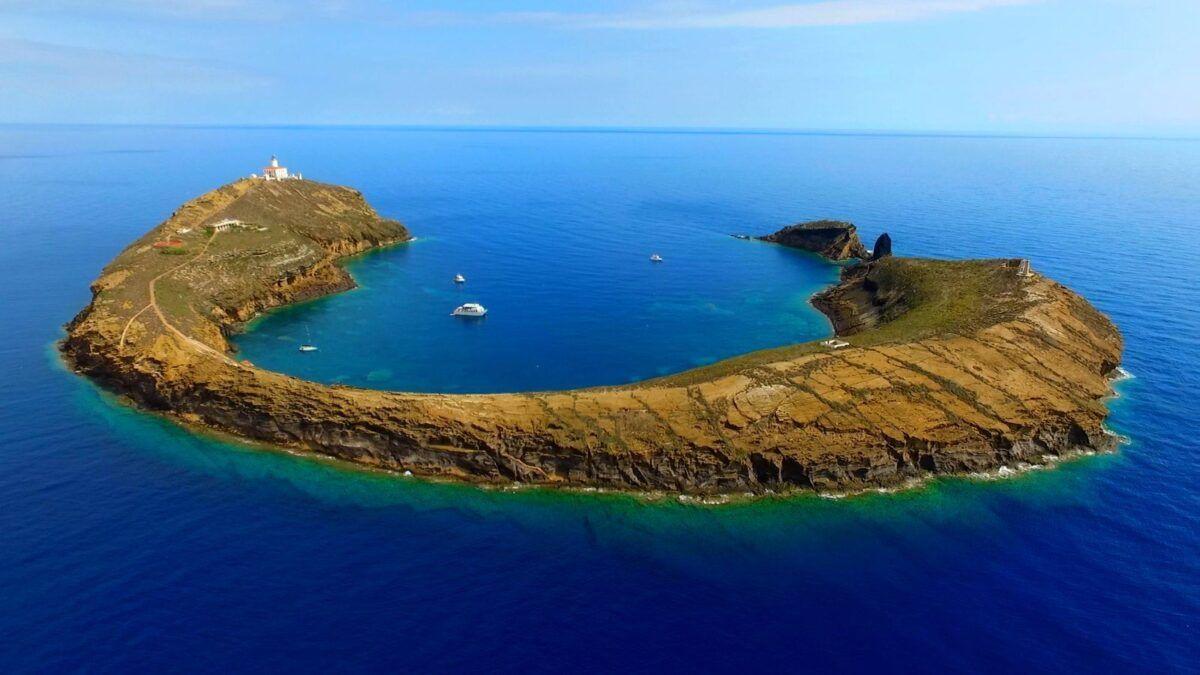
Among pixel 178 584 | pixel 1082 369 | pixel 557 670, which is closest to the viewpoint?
pixel 557 670

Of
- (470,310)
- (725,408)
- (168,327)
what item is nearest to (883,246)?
(470,310)

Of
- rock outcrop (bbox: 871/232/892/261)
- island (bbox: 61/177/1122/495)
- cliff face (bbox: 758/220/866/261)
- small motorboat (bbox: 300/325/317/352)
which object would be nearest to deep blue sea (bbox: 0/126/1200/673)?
small motorboat (bbox: 300/325/317/352)

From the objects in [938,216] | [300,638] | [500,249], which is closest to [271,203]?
[500,249]

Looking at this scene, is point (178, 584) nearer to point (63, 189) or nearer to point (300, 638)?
point (300, 638)

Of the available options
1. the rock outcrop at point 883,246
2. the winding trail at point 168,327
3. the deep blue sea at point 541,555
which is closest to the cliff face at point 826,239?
the rock outcrop at point 883,246

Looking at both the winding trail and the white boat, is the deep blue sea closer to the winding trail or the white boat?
the winding trail

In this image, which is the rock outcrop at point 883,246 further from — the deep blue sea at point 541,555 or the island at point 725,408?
the deep blue sea at point 541,555
